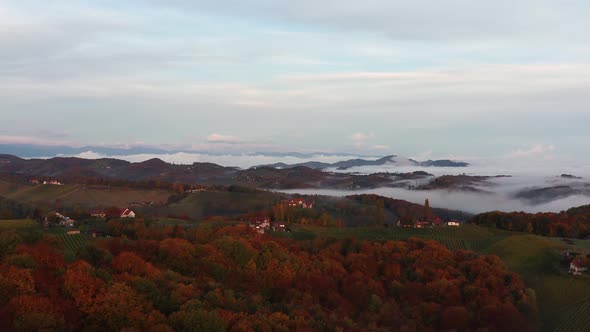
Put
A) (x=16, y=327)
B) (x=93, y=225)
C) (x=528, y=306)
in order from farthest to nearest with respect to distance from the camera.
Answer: (x=93, y=225)
(x=528, y=306)
(x=16, y=327)

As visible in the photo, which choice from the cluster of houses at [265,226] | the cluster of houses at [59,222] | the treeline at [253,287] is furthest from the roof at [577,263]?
the cluster of houses at [59,222]

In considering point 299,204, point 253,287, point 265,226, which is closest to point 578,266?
point 253,287

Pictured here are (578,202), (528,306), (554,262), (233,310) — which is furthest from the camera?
(578,202)

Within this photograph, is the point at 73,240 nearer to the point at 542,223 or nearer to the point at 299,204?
the point at 299,204

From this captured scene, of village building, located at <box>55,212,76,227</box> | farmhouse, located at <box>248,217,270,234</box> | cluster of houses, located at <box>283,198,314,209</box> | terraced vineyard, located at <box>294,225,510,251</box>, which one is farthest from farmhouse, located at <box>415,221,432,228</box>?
village building, located at <box>55,212,76,227</box>

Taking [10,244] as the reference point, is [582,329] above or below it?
below

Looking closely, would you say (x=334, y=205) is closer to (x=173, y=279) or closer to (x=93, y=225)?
(x=93, y=225)

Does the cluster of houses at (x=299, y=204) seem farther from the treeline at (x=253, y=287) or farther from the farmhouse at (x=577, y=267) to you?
the farmhouse at (x=577, y=267)

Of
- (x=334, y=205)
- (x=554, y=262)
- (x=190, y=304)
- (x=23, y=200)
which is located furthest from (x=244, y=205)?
(x=190, y=304)
